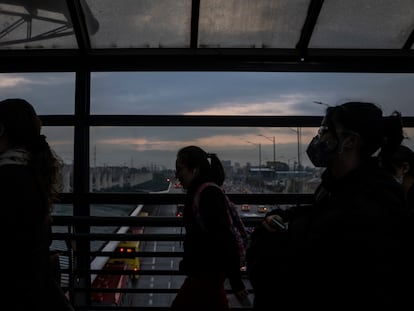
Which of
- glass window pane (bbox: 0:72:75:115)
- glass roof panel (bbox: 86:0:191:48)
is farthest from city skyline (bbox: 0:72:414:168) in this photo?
glass roof panel (bbox: 86:0:191:48)

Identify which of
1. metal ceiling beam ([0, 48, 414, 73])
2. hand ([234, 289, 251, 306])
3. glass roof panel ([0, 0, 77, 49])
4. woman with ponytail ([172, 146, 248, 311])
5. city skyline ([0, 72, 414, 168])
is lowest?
hand ([234, 289, 251, 306])

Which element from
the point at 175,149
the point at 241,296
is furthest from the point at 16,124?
the point at 175,149

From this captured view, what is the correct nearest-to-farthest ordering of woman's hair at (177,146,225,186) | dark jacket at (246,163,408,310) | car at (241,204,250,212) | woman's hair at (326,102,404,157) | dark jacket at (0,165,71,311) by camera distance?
dark jacket at (246,163,408,310) → woman's hair at (326,102,404,157) → dark jacket at (0,165,71,311) → woman's hair at (177,146,225,186) → car at (241,204,250,212)

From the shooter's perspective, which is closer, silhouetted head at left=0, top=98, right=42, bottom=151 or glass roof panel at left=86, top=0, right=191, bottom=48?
silhouetted head at left=0, top=98, right=42, bottom=151

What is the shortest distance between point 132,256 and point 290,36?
246cm

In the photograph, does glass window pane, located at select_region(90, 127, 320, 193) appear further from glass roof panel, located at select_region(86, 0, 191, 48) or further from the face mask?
the face mask

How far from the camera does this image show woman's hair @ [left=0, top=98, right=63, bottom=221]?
154 cm

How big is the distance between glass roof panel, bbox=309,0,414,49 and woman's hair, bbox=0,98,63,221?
121 inches

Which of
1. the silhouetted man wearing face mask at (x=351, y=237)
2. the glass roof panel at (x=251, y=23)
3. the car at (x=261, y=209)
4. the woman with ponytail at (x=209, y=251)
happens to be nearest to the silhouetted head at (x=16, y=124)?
the silhouetted man wearing face mask at (x=351, y=237)

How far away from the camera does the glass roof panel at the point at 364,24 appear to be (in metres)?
3.89

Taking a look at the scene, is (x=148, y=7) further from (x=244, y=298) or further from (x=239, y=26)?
(x=244, y=298)

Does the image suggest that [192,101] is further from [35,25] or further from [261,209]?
[35,25]

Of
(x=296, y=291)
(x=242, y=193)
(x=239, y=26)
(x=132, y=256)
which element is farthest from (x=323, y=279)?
(x=239, y=26)

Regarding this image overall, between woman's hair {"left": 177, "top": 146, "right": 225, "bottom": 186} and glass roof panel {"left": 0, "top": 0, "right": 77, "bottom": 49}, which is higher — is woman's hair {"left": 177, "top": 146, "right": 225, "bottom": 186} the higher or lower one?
the lower one
